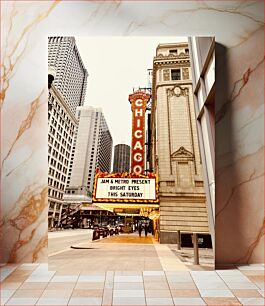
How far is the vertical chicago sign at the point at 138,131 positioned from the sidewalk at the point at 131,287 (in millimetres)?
16776

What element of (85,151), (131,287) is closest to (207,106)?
(131,287)

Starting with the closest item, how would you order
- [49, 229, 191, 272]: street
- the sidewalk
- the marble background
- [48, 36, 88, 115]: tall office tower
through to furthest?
the sidewalk → the marble background → [49, 229, 191, 272]: street → [48, 36, 88, 115]: tall office tower

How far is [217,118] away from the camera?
4.81 m

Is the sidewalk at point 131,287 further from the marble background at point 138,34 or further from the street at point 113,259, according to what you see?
the street at point 113,259

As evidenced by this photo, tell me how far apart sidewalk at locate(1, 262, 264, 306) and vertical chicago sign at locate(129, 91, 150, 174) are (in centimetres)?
1678

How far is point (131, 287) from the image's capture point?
12.9 feet

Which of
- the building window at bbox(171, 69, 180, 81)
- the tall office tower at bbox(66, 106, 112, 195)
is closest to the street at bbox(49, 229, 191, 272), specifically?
the building window at bbox(171, 69, 180, 81)

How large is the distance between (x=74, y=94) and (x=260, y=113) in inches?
5880

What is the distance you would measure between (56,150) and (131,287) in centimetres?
6330

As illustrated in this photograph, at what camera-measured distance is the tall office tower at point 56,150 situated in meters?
58.2

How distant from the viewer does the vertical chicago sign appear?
21.9m

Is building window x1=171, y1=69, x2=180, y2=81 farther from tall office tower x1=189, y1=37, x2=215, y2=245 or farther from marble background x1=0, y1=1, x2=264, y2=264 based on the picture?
marble background x1=0, y1=1, x2=264, y2=264

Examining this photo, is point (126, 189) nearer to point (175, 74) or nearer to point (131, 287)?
point (131, 287)

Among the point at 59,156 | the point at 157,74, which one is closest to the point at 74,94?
the point at 59,156
